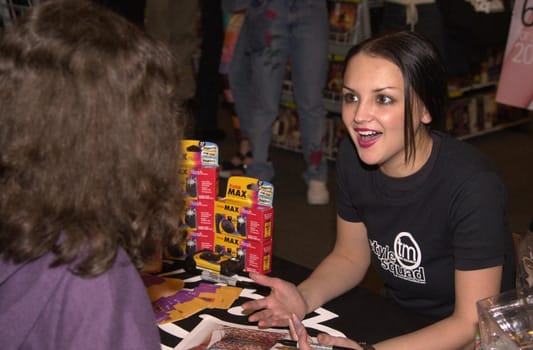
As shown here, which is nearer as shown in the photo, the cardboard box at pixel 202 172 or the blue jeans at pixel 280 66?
the cardboard box at pixel 202 172

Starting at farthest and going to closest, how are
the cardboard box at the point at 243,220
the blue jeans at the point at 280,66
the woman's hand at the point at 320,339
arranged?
1. the blue jeans at the point at 280,66
2. the cardboard box at the point at 243,220
3. the woman's hand at the point at 320,339

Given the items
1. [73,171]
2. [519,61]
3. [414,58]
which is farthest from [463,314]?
[519,61]

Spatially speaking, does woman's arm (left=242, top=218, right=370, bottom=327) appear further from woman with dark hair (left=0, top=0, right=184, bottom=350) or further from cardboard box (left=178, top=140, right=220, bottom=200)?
woman with dark hair (left=0, top=0, right=184, bottom=350)

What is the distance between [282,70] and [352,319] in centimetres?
234

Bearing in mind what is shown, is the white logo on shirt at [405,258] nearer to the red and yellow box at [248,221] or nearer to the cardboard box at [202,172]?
the red and yellow box at [248,221]

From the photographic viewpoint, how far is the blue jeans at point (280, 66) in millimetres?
3592

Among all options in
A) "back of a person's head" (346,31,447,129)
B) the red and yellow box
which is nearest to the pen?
the red and yellow box

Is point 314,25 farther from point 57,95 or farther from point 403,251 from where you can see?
point 57,95

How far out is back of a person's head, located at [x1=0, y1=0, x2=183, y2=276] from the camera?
3.15 feet

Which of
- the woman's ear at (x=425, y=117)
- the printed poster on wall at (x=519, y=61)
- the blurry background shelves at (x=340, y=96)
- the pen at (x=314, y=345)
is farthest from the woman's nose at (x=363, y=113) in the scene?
the blurry background shelves at (x=340, y=96)

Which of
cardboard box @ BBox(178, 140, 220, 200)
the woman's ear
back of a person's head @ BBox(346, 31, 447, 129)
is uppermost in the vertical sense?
back of a person's head @ BBox(346, 31, 447, 129)

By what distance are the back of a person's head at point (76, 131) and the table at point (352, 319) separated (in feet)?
1.52

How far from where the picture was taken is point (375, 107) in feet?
5.24

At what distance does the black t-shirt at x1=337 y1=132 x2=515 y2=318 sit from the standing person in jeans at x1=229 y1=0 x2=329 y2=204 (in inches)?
74.8
